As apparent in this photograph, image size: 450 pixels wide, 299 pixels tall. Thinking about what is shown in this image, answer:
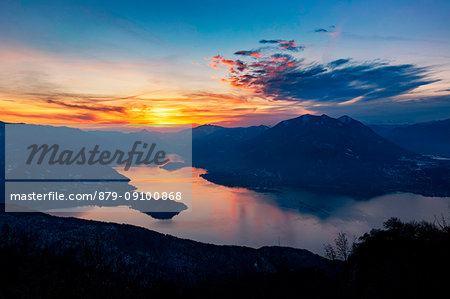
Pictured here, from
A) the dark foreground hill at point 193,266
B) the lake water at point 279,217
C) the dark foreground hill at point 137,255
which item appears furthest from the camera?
the lake water at point 279,217

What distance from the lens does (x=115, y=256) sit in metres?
69.8

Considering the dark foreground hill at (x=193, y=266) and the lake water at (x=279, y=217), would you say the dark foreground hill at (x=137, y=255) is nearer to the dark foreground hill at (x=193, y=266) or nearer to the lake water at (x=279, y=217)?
the dark foreground hill at (x=193, y=266)

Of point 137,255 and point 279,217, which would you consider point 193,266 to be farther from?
point 279,217

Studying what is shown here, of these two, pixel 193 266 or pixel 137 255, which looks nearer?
pixel 137 255

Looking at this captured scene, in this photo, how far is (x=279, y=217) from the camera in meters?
140

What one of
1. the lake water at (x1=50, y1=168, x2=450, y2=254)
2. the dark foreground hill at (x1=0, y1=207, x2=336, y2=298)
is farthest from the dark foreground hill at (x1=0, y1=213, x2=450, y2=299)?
the lake water at (x1=50, y1=168, x2=450, y2=254)

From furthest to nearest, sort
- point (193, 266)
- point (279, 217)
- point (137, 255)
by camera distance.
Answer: point (279, 217)
point (193, 266)
point (137, 255)

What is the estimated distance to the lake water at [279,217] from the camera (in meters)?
113

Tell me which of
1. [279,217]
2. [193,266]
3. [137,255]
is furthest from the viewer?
[279,217]

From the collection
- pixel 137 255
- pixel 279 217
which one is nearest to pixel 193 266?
pixel 137 255

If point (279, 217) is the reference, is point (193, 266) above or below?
below

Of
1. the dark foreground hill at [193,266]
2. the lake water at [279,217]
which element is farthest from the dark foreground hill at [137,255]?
the lake water at [279,217]

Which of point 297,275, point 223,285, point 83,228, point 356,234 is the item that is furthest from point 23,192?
point 356,234

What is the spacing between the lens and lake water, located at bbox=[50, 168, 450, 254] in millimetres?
112838
